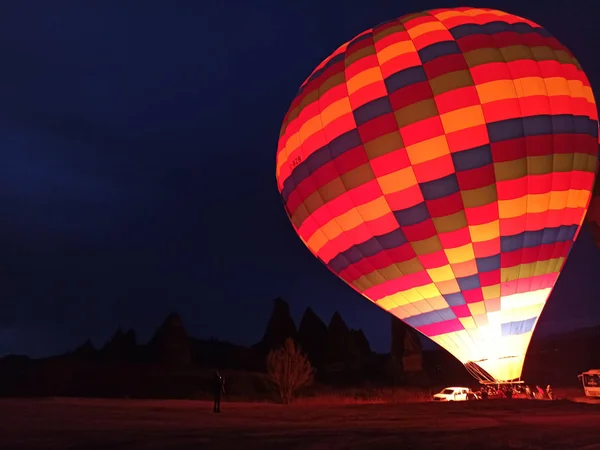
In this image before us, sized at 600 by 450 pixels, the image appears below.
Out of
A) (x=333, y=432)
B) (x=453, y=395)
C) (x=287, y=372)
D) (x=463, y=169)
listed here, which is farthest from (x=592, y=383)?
(x=333, y=432)

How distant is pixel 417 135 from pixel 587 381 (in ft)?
64.7

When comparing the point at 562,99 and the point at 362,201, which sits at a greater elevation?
the point at 562,99

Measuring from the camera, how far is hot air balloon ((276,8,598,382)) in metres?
12.9

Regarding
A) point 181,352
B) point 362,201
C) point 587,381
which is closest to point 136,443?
point 362,201

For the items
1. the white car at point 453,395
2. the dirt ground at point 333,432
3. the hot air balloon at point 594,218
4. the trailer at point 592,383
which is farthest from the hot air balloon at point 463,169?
the trailer at point 592,383

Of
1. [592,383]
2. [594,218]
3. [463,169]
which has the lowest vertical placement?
[592,383]

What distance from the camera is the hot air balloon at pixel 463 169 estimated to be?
12.9 meters

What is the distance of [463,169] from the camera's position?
12852 mm

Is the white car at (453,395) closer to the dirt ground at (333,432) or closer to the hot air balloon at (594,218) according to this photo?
the hot air balloon at (594,218)

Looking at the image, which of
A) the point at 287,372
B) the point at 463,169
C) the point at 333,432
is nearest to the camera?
the point at 333,432

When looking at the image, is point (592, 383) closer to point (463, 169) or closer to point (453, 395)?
point (453, 395)

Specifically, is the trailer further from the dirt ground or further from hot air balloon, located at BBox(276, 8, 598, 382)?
the dirt ground

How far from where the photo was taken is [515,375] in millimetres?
13539

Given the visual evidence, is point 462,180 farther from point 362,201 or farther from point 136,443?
point 136,443
